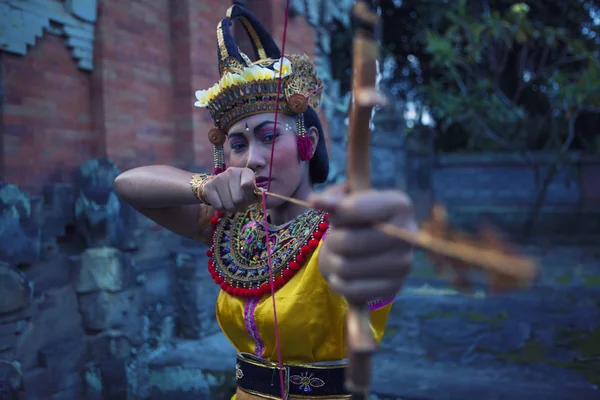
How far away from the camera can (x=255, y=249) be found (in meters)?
1.79

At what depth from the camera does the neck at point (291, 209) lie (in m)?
1.79

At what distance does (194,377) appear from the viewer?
11.3 feet

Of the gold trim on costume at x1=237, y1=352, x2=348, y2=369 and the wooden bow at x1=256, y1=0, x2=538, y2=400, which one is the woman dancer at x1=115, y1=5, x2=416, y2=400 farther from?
the wooden bow at x1=256, y1=0, x2=538, y2=400

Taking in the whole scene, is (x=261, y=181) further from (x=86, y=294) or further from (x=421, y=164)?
(x=421, y=164)

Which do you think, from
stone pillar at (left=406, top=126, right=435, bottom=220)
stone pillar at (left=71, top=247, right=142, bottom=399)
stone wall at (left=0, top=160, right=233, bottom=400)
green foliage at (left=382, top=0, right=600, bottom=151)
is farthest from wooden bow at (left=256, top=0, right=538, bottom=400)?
stone pillar at (left=406, top=126, right=435, bottom=220)

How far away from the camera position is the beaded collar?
1.64 metres

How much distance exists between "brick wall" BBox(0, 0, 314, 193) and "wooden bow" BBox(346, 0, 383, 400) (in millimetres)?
2540

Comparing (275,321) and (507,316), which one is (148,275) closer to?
(275,321)

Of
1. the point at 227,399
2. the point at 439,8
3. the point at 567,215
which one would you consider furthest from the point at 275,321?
the point at 567,215

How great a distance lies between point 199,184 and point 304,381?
0.73m

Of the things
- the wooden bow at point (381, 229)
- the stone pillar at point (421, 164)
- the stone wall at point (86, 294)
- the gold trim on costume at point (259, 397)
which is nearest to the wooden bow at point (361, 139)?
the wooden bow at point (381, 229)

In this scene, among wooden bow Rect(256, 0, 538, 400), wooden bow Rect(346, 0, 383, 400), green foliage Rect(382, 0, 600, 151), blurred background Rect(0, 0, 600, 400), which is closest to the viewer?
wooden bow Rect(256, 0, 538, 400)

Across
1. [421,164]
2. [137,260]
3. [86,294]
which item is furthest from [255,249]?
[421,164]

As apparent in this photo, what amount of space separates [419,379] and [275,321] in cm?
211
